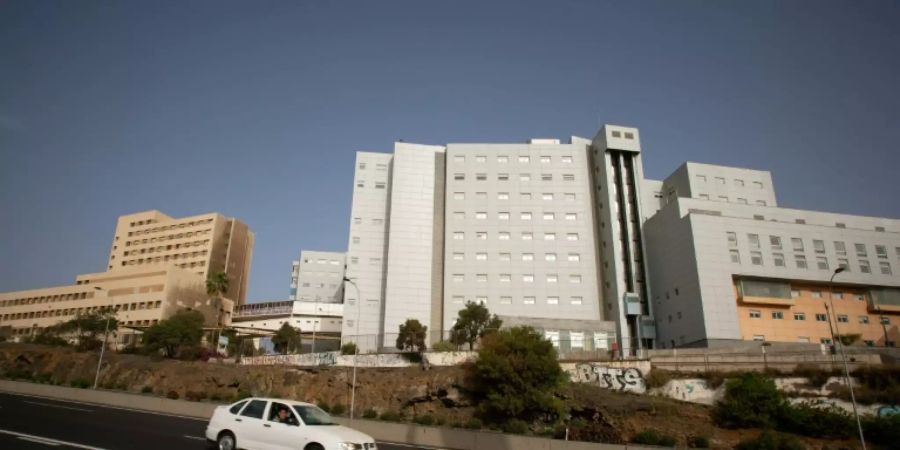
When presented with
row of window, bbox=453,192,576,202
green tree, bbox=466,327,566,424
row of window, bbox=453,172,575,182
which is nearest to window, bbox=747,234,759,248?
row of window, bbox=453,192,576,202

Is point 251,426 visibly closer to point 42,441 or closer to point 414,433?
point 42,441

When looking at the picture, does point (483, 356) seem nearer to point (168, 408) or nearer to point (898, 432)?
point (168, 408)

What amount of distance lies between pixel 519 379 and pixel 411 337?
25439mm

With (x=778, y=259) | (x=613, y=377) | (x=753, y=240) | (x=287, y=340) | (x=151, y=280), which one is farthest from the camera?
(x=151, y=280)

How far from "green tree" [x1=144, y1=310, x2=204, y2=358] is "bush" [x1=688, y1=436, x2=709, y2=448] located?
51118 mm

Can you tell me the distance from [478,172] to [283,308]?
55519 mm

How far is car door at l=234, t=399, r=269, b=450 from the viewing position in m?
14.3

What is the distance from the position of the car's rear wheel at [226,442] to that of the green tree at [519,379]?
22147mm

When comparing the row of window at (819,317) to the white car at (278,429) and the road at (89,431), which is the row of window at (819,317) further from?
the white car at (278,429)

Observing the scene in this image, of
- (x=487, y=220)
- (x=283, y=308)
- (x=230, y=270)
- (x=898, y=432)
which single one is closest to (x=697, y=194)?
(x=487, y=220)

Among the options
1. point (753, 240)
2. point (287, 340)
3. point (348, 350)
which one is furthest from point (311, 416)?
point (753, 240)

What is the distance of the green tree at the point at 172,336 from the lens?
57688 mm

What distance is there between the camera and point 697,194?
2958 inches

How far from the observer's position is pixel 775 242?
6350 centimetres
